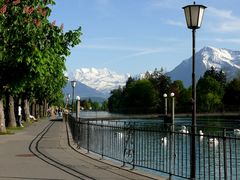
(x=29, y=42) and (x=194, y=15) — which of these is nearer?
(x=194, y=15)

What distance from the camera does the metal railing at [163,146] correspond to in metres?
12.1

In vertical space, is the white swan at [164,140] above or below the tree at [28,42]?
below

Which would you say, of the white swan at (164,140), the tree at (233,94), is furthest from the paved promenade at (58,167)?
the tree at (233,94)

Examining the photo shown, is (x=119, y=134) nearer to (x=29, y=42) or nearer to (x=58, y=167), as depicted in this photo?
(x=58, y=167)

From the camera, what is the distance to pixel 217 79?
159 metres

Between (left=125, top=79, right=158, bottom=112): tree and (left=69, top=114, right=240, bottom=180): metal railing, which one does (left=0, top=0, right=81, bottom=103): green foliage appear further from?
(left=125, top=79, right=158, bottom=112): tree

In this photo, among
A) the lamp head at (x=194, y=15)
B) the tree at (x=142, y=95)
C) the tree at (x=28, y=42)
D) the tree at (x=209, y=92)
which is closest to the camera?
the lamp head at (x=194, y=15)

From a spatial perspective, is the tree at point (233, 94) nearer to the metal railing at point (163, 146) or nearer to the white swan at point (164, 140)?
the metal railing at point (163, 146)

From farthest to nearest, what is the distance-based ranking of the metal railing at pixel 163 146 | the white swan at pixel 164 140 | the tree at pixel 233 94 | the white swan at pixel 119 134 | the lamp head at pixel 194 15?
the tree at pixel 233 94 < the white swan at pixel 119 134 < the white swan at pixel 164 140 < the lamp head at pixel 194 15 < the metal railing at pixel 163 146

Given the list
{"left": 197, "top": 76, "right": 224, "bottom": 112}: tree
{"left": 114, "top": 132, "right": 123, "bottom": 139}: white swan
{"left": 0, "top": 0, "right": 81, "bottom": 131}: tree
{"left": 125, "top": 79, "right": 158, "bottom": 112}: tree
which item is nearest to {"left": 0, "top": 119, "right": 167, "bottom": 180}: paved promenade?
{"left": 114, "top": 132, "right": 123, "bottom": 139}: white swan

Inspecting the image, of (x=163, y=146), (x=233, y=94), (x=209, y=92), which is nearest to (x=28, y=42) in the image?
(x=163, y=146)

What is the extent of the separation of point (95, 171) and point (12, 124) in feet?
107

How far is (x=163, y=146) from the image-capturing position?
14.6 meters

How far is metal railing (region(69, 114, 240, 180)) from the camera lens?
39.5 ft
